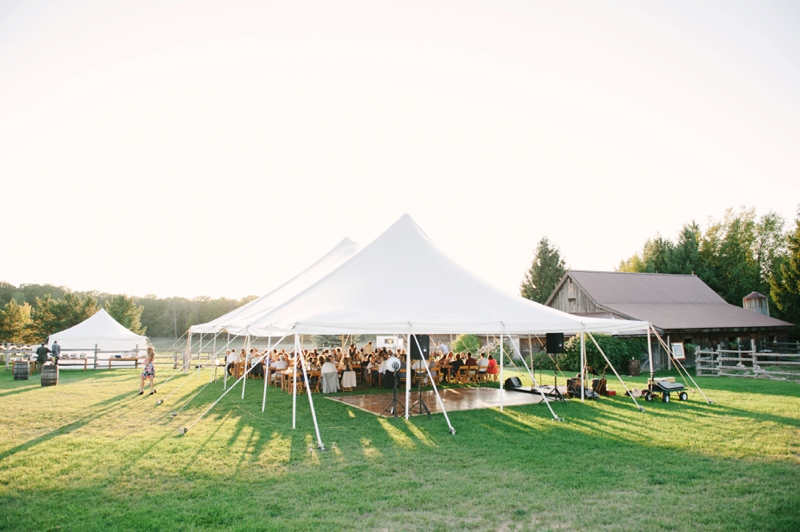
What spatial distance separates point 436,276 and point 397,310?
1902 millimetres

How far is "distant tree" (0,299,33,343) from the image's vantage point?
31.6m

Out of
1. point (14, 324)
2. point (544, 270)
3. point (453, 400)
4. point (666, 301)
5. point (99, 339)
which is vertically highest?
point (544, 270)

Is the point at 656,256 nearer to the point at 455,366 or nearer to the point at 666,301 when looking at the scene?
the point at 666,301

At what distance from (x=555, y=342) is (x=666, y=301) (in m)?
15.9

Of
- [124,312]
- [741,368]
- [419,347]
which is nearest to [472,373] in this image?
[419,347]

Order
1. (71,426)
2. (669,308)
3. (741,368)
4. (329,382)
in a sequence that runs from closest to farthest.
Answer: (71,426), (329,382), (741,368), (669,308)

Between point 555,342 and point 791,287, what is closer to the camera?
point 555,342

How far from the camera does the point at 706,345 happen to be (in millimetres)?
20500

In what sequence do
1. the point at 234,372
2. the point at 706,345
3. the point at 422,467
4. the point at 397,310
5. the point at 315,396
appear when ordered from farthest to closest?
the point at 706,345
the point at 234,372
the point at 315,396
the point at 397,310
the point at 422,467

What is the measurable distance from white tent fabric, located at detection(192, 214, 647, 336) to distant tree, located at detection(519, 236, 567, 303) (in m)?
27.4

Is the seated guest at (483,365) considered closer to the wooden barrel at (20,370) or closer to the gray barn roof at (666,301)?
the gray barn roof at (666,301)

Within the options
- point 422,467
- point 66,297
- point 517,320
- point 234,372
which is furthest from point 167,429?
point 66,297

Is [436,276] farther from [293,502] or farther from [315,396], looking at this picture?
[293,502]

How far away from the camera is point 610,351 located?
17906mm
